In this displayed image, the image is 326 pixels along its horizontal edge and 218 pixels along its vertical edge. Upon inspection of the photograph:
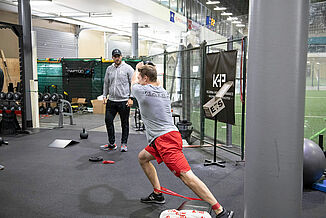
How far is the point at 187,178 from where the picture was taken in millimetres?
2693

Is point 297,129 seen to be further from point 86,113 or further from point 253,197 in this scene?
point 86,113

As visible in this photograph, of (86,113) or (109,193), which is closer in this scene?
(109,193)

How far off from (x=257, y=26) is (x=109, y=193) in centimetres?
277

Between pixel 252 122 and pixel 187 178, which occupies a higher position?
pixel 252 122

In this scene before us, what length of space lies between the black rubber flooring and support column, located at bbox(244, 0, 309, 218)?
1.63 metres

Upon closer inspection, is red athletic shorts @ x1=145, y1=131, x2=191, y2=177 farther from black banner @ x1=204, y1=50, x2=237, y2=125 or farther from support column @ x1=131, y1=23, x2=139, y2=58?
support column @ x1=131, y1=23, x2=139, y2=58

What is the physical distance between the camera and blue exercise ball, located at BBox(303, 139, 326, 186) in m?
3.64

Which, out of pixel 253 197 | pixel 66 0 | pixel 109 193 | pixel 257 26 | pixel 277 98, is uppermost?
pixel 66 0

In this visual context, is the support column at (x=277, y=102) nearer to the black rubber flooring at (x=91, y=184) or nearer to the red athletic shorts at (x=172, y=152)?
the red athletic shorts at (x=172, y=152)

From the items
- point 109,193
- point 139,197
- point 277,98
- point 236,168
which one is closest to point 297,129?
point 277,98

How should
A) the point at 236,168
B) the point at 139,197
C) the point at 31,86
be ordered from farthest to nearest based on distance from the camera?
the point at 31,86, the point at 236,168, the point at 139,197

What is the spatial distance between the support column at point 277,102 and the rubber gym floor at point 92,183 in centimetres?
161

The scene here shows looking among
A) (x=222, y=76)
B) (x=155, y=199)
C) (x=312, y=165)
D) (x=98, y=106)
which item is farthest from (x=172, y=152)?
(x=98, y=106)

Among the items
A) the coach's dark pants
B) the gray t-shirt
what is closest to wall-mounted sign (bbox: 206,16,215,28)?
the coach's dark pants
